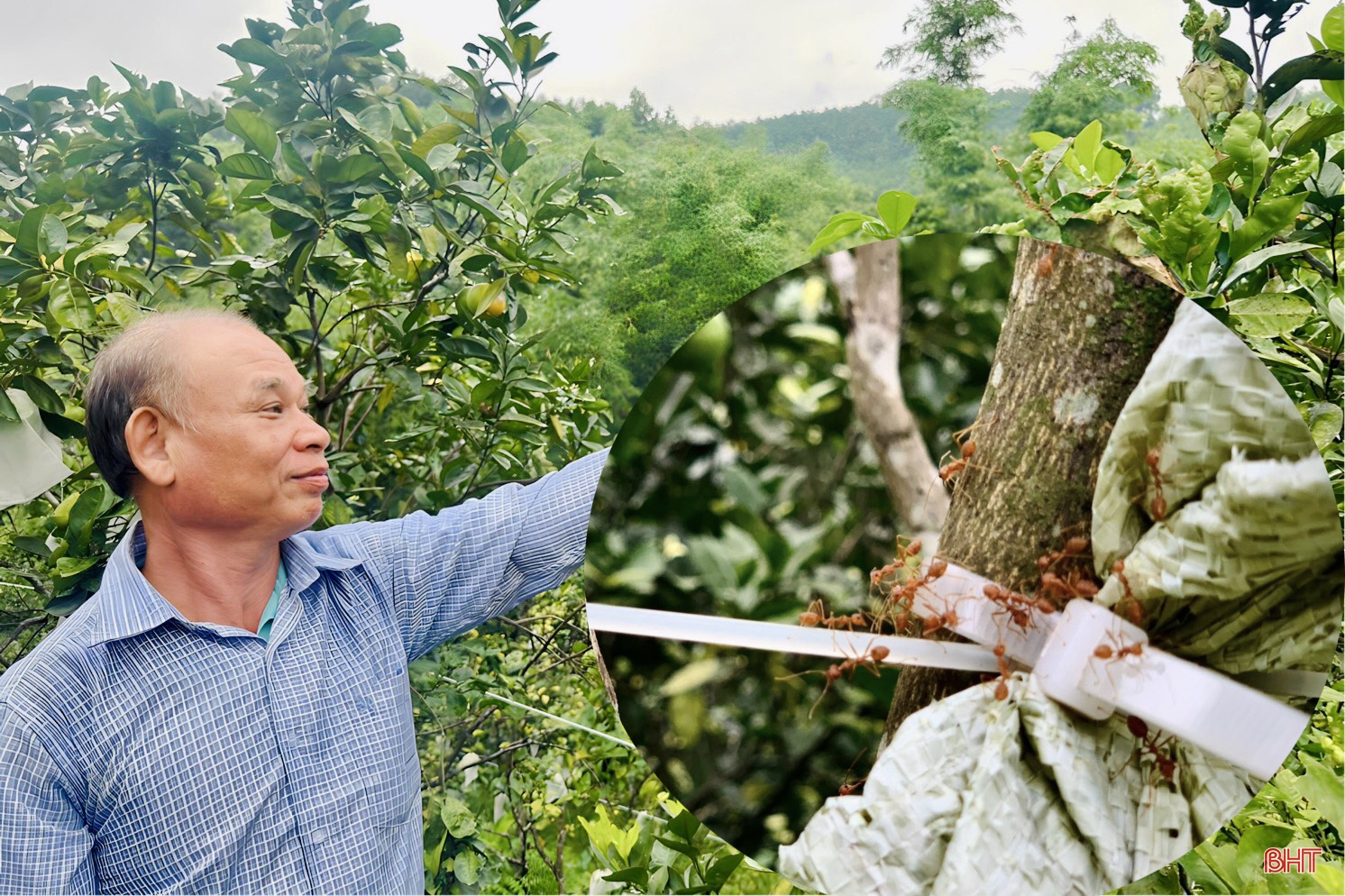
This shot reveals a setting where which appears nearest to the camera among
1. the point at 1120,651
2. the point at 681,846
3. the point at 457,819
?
the point at 1120,651

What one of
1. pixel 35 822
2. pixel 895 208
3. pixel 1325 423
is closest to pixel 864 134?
pixel 895 208

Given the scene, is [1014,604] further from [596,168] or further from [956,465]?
[596,168]

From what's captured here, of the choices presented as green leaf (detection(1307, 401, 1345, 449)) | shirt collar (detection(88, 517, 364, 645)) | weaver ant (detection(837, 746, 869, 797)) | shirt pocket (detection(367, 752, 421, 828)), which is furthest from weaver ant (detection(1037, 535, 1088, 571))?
shirt collar (detection(88, 517, 364, 645))

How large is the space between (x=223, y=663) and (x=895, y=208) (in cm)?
88

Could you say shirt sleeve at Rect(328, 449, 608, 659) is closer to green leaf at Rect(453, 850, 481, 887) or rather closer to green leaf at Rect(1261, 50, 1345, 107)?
green leaf at Rect(453, 850, 481, 887)

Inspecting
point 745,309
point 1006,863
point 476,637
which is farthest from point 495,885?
point 745,309

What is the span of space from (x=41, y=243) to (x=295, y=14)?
19.6 inches

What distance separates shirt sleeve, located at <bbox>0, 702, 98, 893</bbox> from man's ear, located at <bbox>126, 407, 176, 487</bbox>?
0.26 metres

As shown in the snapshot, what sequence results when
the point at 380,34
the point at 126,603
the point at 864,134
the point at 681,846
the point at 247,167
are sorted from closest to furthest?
1. the point at 126,603
2. the point at 681,846
3. the point at 247,167
4. the point at 380,34
5. the point at 864,134

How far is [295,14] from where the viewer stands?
146 cm

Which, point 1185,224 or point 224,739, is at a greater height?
point 1185,224

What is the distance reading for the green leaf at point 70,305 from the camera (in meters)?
1.27

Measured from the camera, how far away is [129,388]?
41.8 inches

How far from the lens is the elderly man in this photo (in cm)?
97
